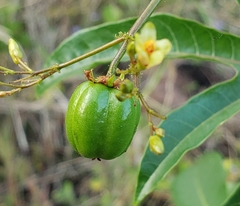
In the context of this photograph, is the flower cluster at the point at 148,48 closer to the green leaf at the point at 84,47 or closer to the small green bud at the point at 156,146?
the small green bud at the point at 156,146

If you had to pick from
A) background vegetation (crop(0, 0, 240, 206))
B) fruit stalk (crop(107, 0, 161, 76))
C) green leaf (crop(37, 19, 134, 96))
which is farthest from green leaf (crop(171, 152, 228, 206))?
fruit stalk (crop(107, 0, 161, 76))

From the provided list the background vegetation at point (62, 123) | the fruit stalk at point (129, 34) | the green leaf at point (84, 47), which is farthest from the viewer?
the background vegetation at point (62, 123)

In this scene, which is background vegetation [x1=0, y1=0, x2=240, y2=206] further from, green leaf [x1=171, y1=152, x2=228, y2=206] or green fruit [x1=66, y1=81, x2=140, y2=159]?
green fruit [x1=66, y1=81, x2=140, y2=159]

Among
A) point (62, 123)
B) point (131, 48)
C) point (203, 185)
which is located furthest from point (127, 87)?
point (62, 123)

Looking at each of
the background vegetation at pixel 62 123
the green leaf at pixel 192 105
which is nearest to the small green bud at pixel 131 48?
the green leaf at pixel 192 105

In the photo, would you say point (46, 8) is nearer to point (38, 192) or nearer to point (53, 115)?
point (53, 115)

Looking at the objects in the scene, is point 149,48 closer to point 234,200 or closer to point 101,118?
point 101,118
